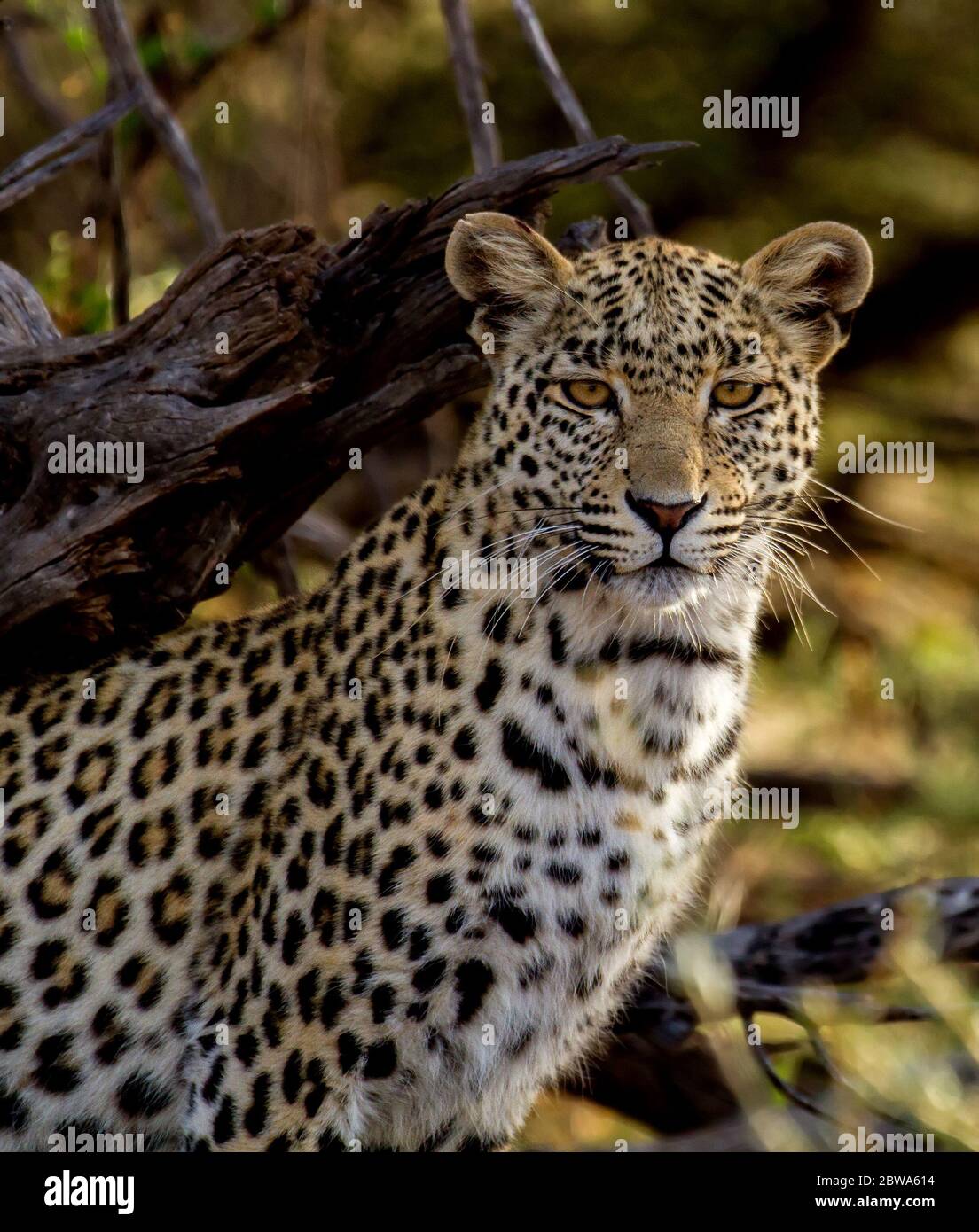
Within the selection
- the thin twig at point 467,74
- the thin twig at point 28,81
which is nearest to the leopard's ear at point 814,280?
the thin twig at point 467,74

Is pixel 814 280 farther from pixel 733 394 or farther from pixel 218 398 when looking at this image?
pixel 218 398

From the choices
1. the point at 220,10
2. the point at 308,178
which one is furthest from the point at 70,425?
the point at 220,10

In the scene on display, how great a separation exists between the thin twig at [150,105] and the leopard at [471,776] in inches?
88.3

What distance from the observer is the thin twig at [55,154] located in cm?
707

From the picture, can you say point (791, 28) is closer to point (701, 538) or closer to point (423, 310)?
point (423, 310)

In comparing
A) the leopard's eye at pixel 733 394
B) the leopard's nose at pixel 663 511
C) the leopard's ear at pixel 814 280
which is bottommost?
the leopard's nose at pixel 663 511

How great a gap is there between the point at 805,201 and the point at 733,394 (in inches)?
321

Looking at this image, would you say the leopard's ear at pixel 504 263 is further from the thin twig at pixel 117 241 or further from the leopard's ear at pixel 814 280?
the thin twig at pixel 117 241

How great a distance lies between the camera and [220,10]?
1271 centimetres

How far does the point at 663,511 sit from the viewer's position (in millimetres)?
5035

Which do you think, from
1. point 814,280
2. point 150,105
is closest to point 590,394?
point 814,280

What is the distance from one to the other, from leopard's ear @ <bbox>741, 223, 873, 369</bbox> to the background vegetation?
6.40m

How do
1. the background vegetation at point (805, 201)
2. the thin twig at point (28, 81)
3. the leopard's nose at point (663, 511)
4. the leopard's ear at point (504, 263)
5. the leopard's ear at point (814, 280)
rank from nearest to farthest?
the leopard's nose at point (663, 511)
the leopard's ear at point (504, 263)
the leopard's ear at point (814, 280)
the thin twig at point (28, 81)
the background vegetation at point (805, 201)
